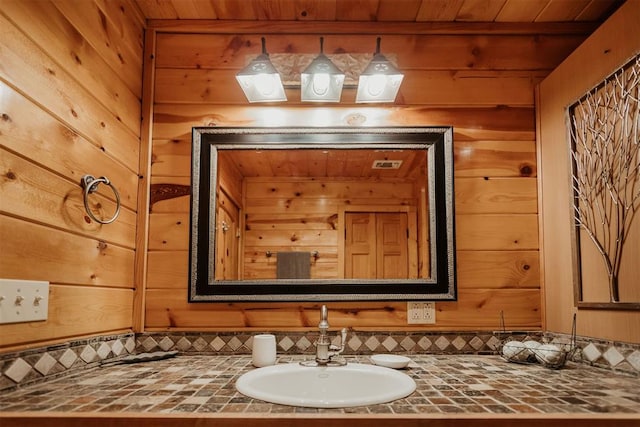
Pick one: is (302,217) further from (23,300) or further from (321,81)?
(23,300)

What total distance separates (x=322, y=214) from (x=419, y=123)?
1.85ft

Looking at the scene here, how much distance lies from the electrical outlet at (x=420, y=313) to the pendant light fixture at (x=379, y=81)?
2.72ft

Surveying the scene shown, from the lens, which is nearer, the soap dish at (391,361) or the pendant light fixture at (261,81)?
the soap dish at (391,361)

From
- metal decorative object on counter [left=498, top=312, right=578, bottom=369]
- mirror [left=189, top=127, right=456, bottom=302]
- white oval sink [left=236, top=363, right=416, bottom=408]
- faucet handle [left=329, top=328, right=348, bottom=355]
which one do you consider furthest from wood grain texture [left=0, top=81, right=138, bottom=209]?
metal decorative object on counter [left=498, top=312, right=578, bottom=369]

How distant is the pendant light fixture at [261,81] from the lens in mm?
1788

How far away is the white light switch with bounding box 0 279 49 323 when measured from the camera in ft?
3.55

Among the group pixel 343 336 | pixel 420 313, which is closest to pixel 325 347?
pixel 343 336

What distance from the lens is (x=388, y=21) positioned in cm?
195

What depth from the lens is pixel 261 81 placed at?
1.84 meters

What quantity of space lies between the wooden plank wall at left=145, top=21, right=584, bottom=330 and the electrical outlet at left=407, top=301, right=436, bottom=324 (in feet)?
0.09

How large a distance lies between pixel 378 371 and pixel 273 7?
1434 mm

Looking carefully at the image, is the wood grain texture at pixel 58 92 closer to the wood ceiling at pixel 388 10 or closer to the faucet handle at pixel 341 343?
the wood ceiling at pixel 388 10

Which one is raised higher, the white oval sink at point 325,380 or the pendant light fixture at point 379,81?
the pendant light fixture at point 379,81

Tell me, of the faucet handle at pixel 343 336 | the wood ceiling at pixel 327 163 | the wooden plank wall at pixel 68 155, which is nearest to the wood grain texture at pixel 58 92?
the wooden plank wall at pixel 68 155
